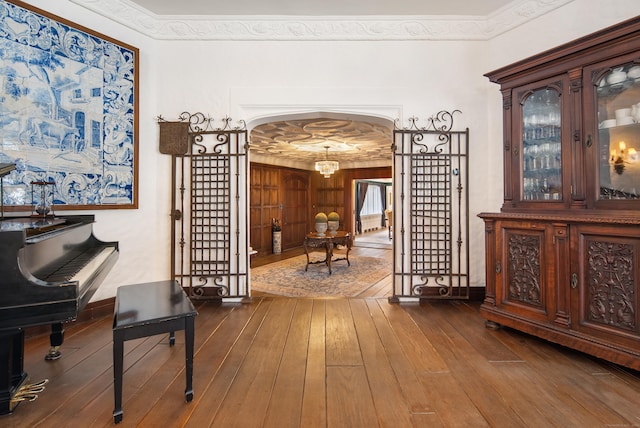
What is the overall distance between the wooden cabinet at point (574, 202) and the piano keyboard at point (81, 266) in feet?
10.1

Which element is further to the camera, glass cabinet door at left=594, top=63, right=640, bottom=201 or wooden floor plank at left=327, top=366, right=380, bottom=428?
glass cabinet door at left=594, top=63, right=640, bottom=201

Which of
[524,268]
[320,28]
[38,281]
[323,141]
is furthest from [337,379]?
[323,141]

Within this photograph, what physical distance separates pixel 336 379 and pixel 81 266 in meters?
1.77

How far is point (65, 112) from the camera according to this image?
117 inches

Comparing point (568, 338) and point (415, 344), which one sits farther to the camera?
point (415, 344)

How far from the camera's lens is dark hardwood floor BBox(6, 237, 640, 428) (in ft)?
5.53

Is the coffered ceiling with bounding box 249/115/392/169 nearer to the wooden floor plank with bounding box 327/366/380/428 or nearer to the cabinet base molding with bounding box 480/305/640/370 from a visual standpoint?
the cabinet base molding with bounding box 480/305/640/370

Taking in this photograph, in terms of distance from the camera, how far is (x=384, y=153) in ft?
27.1

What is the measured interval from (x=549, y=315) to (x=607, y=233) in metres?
0.75

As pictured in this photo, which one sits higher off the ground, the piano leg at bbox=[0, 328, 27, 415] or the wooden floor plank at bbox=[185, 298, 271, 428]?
the piano leg at bbox=[0, 328, 27, 415]

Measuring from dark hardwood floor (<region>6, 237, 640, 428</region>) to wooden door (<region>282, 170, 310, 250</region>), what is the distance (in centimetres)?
612

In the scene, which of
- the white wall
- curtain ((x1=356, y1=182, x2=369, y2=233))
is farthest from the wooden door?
the white wall

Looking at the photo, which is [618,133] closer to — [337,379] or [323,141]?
[337,379]

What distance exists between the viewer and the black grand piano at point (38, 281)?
142 centimetres
